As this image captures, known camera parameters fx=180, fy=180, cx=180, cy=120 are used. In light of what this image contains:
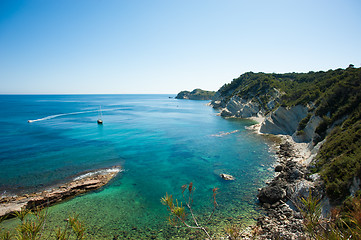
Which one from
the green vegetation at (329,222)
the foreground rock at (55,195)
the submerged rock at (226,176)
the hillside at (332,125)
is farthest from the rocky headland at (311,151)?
the foreground rock at (55,195)

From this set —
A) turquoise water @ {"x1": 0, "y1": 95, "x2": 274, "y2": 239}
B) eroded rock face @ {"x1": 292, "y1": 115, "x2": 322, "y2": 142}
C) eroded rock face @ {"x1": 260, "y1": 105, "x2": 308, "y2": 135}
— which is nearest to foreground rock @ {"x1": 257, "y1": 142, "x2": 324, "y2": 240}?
turquoise water @ {"x1": 0, "y1": 95, "x2": 274, "y2": 239}

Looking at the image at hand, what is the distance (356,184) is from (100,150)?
35.4 m

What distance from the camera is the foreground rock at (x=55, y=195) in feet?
57.7

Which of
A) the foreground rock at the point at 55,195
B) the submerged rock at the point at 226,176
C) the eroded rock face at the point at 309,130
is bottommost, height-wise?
the foreground rock at the point at 55,195

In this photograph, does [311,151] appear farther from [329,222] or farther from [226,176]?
[329,222]

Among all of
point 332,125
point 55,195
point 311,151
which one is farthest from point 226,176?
point 55,195

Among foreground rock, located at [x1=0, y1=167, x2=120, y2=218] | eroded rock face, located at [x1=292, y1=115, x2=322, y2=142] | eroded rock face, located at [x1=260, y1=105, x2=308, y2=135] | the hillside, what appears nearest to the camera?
the hillside

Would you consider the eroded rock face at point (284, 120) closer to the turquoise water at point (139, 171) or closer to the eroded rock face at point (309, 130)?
the turquoise water at point (139, 171)

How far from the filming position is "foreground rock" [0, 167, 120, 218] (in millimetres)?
17572

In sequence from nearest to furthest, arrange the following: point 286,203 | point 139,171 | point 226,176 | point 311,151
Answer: point 286,203
point 226,176
point 139,171
point 311,151

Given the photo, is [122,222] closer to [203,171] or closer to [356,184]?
[203,171]

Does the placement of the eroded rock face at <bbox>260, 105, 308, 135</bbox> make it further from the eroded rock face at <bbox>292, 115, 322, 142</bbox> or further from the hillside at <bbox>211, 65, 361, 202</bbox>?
the eroded rock face at <bbox>292, 115, 322, 142</bbox>

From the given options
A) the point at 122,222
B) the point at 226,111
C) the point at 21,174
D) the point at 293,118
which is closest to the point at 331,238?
the point at 122,222

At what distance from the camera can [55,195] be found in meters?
19.3
